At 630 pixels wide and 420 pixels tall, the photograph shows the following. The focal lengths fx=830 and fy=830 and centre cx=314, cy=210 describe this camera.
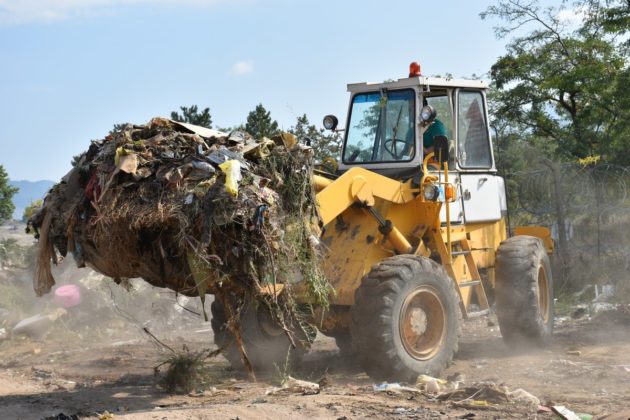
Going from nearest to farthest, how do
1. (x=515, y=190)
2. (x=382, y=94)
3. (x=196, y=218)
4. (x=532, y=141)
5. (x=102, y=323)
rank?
(x=196, y=218) < (x=382, y=94) < (x=102, y=323) < (x=515, y=190) < (x=532, y=141)

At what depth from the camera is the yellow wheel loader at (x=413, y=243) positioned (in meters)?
7.57

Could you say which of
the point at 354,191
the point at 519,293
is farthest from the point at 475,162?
the point at 354,191

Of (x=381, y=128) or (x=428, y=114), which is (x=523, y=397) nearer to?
(x=428, y=114)

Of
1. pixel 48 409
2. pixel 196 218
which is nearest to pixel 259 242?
pixel 196 218

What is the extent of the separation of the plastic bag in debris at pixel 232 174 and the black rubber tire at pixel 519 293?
4.28m

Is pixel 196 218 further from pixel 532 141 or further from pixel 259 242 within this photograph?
pixel 532 141

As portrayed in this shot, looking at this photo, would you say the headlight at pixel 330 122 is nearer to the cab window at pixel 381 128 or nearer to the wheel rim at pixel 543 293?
the cab window at pixel 381 128

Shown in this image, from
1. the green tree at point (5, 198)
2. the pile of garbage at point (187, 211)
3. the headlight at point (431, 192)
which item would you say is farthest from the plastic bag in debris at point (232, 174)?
the green tree at point (5, 198)

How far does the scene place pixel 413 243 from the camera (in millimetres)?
8641

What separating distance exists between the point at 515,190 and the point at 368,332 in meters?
7.58

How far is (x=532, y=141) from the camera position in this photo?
58.1 ft

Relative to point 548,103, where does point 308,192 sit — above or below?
below

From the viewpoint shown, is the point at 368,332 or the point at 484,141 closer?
the point at 368,332

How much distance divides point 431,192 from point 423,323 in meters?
1.30
